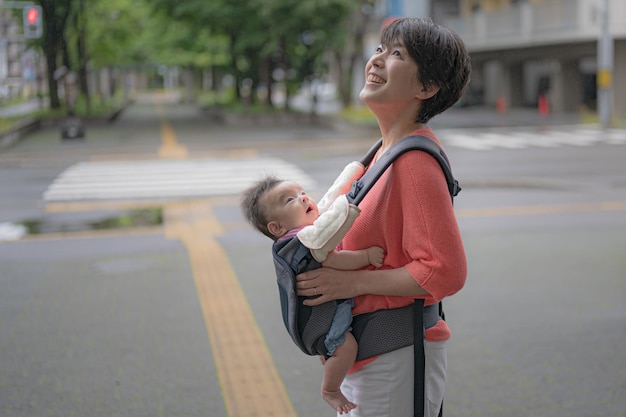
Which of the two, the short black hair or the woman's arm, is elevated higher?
the short black hair

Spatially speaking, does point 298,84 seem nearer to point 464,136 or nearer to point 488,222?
point 464,136

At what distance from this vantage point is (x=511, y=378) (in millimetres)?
5301

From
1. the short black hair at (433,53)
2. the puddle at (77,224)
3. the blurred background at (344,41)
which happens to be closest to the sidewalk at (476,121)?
the blurred background at (344,41)

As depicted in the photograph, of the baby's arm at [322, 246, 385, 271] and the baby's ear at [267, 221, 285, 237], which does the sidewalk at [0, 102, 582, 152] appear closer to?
the baby's ear at [267, 221, 285, 237]

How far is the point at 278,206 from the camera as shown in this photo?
245 centimetres

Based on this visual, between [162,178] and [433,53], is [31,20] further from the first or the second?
[433,53]

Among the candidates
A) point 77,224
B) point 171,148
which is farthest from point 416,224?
point 171,148

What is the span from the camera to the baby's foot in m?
2.54

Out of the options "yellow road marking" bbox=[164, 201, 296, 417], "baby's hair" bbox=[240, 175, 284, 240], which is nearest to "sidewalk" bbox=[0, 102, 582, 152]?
"yellow road marking" bbox=[164, 201, 296, 417]

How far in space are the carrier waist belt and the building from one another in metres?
27.2

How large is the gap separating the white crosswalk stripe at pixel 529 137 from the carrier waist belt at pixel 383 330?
68.3 feet

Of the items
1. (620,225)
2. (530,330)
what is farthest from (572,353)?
(620,225)

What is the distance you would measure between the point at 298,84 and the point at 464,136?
13.2 metres

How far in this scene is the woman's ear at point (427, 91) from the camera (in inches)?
95.7
